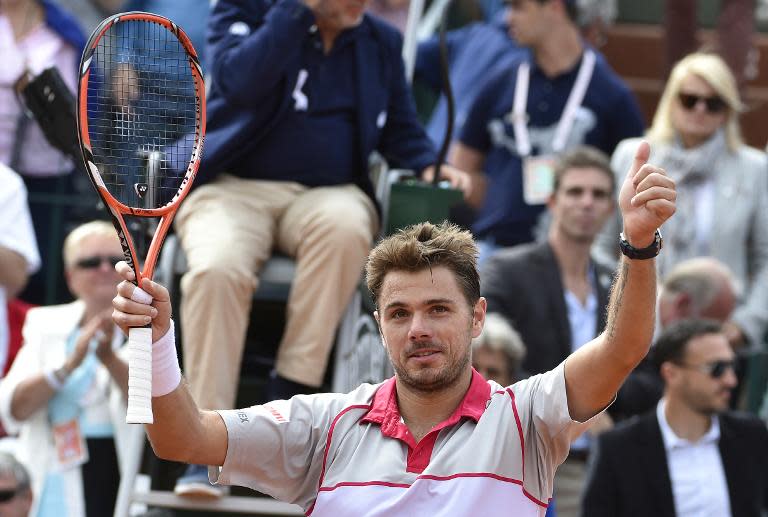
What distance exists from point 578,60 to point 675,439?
2293 millimetres

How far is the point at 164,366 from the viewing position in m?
3.99

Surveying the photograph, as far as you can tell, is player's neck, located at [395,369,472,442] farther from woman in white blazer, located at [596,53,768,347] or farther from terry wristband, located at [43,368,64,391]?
woman in white blazer, located at [596,53,768,347]

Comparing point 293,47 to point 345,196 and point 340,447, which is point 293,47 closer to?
point 345,196

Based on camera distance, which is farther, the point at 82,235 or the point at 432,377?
the point at 82,235

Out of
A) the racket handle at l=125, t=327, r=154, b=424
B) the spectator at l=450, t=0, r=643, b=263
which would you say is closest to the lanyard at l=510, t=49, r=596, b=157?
the spectator at l=450, t=0, r=643, b=263

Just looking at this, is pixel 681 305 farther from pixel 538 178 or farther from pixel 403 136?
pixel 403 136

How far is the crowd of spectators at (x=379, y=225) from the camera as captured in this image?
6.01 metres

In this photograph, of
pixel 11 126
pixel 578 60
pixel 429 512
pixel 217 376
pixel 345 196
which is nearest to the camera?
pixel 429 512

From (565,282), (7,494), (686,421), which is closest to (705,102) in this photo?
(565,282)

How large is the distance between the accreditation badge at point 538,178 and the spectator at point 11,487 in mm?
3042

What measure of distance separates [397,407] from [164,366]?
64 cm

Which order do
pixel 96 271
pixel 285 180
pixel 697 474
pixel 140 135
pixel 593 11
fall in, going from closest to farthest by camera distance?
1. pixel 140 135
2. pixel 285 180
3. pixel 96 271
4. pixel 697 474
5. pixel 593 11

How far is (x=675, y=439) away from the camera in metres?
6.98

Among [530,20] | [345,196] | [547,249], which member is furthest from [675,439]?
[530,20]
